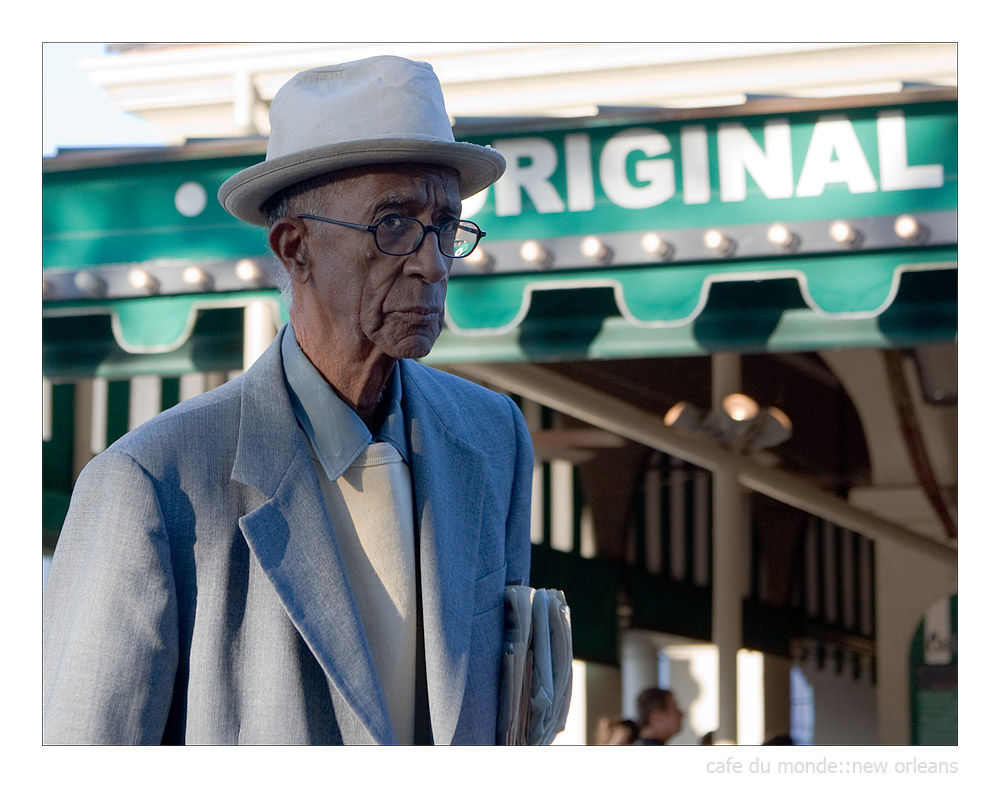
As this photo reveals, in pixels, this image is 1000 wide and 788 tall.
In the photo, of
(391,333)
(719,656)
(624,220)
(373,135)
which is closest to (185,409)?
(391,333)

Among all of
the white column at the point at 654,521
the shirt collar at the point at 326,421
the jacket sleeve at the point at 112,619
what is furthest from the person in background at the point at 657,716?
the jacket sleeve at the point at 112,619

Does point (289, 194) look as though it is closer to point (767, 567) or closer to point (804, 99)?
point (804, 99)

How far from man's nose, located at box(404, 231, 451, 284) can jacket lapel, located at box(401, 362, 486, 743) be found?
242mm

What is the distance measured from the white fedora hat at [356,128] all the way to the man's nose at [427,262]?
12 centimetres

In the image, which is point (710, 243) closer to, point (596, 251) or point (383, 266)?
point (596, 251)

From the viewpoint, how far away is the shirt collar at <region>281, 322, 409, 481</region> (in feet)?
5.33

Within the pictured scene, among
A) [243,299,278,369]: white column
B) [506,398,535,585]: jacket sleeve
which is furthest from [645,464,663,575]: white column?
[506,398,535,585]: jacket sleeve

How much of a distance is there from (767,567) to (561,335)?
112 inches

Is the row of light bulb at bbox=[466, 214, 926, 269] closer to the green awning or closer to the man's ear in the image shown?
the green awning

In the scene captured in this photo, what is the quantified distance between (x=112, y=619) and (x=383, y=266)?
56 centimetres

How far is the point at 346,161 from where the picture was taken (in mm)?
1569

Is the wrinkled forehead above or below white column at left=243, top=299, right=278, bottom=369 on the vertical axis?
below

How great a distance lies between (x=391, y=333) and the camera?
1574 mm

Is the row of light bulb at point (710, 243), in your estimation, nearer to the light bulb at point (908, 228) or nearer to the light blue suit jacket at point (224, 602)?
the light bulb at point (908, 228)
